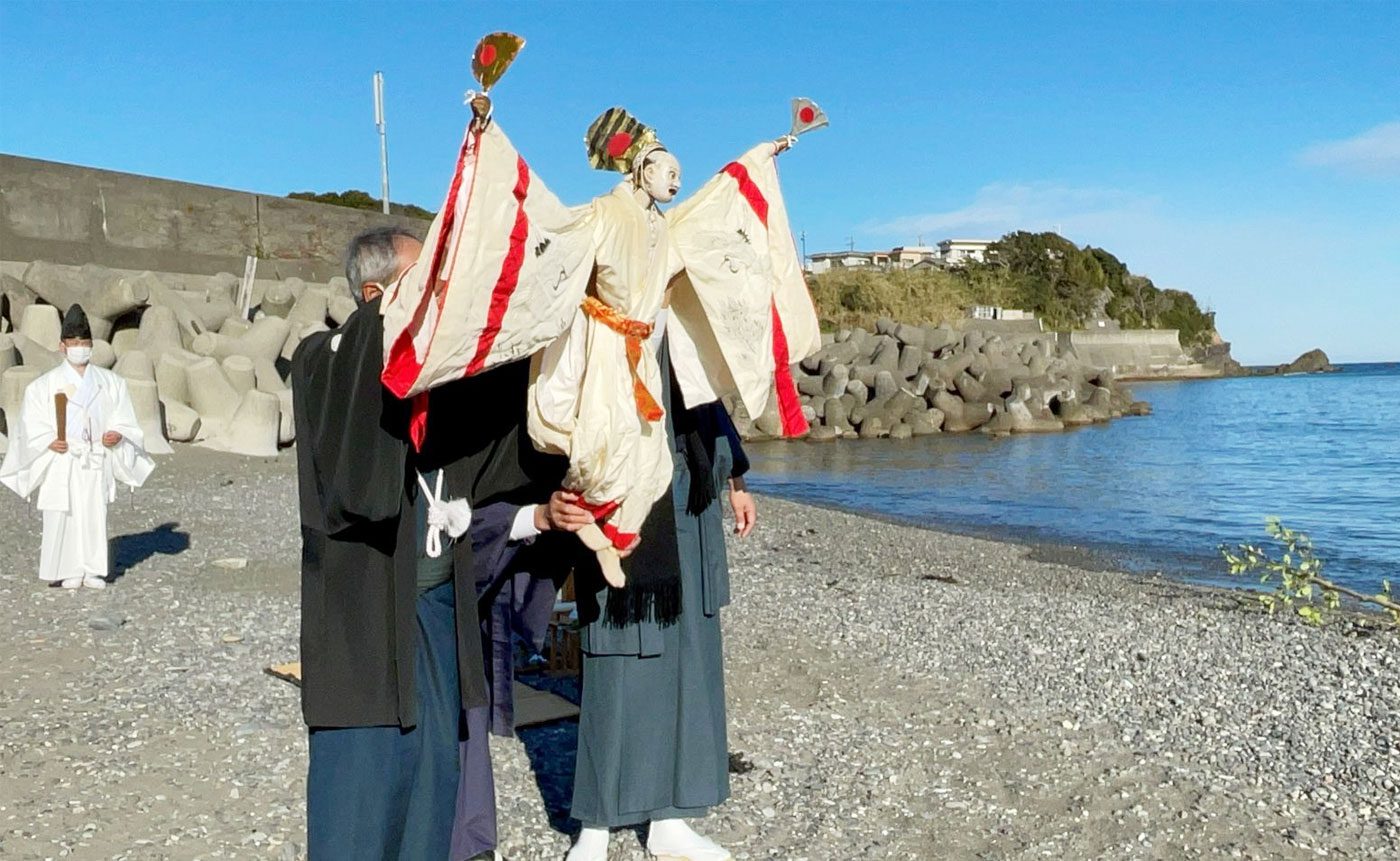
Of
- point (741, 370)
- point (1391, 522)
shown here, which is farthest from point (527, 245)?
point (1391, 522)

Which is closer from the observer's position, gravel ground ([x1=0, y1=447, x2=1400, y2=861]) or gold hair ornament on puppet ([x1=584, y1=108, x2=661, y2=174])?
gold hair ornament on puppet ([x1=584, y1=108, x2=661, y2=174])

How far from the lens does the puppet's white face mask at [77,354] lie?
8.02 meters

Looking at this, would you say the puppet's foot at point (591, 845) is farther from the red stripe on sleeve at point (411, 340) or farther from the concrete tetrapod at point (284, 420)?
the concrete tetrapod at point (284, 420)

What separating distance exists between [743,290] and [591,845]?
1.75m

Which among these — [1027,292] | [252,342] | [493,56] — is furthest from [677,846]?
[1027,292]

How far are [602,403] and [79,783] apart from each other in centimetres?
287

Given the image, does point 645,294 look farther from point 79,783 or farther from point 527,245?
point 79,783

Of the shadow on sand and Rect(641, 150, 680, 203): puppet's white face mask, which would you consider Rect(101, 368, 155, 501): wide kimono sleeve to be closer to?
the shadow on sand

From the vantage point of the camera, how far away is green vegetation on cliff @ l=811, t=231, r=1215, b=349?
60.8 meters

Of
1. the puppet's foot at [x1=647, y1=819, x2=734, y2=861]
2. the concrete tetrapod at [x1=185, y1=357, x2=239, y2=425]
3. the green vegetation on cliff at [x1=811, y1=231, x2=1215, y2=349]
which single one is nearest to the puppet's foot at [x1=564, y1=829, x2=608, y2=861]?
the puppet's foot at [x1=647, y1=819, x2=734, y2=861]

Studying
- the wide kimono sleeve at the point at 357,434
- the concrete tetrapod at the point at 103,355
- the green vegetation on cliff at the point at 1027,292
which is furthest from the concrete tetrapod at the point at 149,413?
the green vegetation on cliff at the point at 1027,292

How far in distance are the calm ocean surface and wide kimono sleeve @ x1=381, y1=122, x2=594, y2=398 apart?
1103 centimetres

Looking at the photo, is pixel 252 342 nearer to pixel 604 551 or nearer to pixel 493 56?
pixel 604 551

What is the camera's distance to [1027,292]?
76.9 meters
